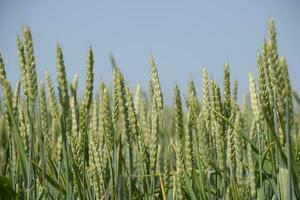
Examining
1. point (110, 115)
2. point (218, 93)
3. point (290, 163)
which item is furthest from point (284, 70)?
point (110, 115)

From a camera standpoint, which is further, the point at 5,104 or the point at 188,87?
the point at 188,87

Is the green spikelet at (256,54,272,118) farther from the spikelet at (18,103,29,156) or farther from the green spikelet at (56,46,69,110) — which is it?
the spikelet at (18,103,29,156)

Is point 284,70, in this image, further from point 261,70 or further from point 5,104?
point 5,104

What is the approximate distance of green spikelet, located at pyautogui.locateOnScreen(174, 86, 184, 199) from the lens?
0.94 metres

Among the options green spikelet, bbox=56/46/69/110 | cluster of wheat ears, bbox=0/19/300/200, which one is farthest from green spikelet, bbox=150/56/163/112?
green spikelet, bbox=56/46/69/110

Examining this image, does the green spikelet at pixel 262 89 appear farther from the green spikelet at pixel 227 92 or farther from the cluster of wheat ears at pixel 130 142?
the green spikelet at pixel 227 92

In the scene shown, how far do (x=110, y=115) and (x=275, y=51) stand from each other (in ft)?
1.66

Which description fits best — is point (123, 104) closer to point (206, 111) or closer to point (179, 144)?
point (179, 144)

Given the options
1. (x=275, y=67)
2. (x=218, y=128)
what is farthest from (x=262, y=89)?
(x=275, y=67)

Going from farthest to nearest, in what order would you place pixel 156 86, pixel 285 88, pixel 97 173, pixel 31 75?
pixel 156 86 → pixel 97 173 → pixel 31 75 → pixel 285 88

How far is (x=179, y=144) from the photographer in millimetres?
962

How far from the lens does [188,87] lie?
1.45m

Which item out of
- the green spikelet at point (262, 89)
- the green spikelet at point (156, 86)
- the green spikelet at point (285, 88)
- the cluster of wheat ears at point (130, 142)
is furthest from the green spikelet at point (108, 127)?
the green spikelet at point (285, 88)

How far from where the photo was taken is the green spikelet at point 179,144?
0.94 m
